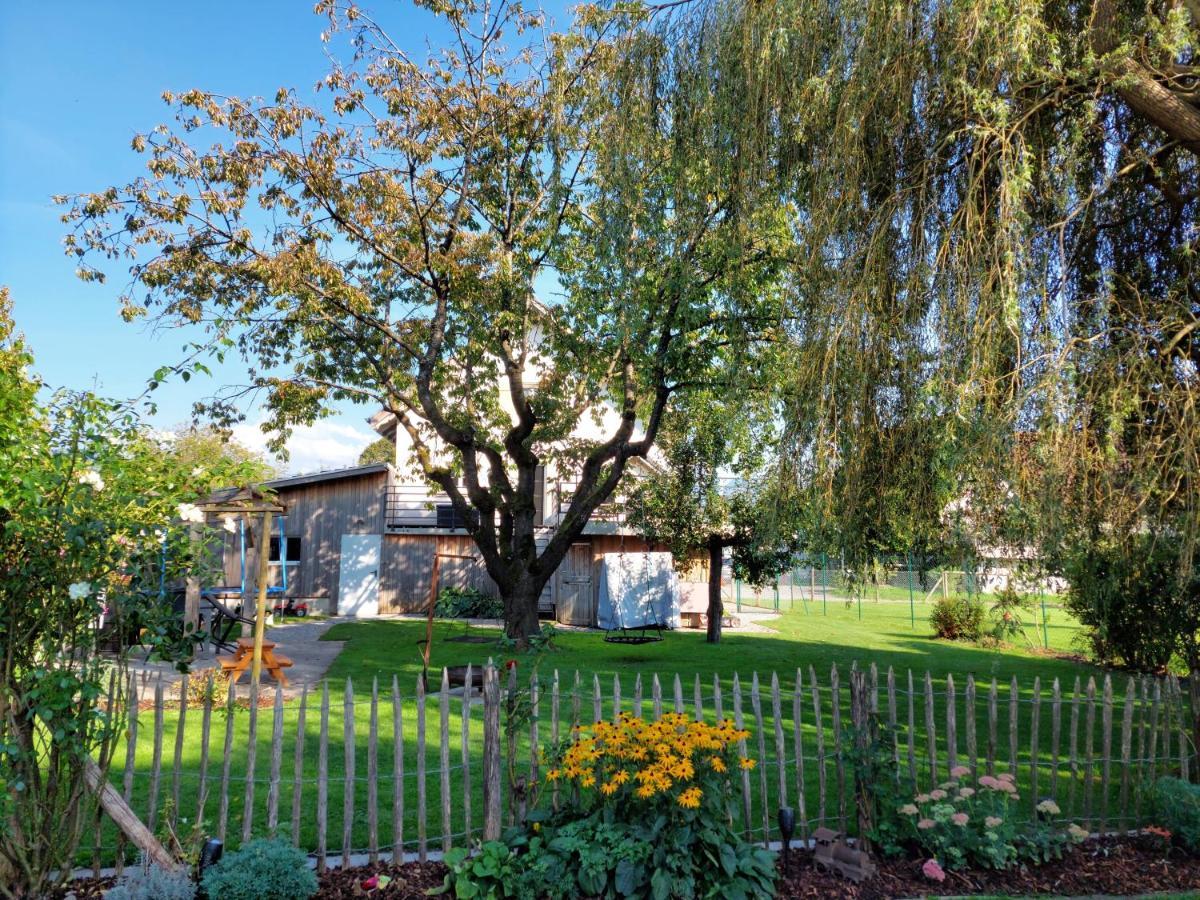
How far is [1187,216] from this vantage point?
5.97 meters

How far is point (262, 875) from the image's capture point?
403 centimetres

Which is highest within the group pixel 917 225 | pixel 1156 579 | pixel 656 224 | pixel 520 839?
pixel 656 224

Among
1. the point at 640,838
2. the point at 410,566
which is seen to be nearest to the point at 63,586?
the point at 640,838

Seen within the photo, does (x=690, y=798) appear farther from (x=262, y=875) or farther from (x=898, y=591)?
(x=898, y=591)

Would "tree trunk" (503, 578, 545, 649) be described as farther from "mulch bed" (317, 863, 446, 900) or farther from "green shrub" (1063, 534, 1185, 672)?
"mulch bed" (317, 863, 446, 900)

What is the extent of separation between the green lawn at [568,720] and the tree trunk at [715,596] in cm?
42

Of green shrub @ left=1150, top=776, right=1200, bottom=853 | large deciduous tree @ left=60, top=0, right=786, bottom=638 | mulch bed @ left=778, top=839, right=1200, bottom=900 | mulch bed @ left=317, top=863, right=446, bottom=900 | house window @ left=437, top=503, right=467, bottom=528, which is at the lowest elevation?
mulch bed @ left=778, top=839, right=1200, bottom=900

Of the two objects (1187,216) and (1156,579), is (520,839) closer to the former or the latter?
(1187,216)

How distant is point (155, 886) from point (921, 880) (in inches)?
167

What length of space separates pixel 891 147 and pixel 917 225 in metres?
0.74

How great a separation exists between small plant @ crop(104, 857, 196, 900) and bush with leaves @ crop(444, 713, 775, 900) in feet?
4.36

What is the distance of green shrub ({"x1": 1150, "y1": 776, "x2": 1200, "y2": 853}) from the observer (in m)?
5.14

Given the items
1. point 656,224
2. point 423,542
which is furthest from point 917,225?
point 423,542

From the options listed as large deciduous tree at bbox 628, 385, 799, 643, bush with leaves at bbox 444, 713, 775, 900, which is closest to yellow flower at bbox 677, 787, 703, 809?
bush with leaves at bbox 444, 713, 775, 900
